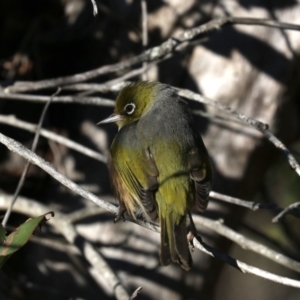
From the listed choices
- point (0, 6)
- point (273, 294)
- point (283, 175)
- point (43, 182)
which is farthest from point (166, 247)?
point (273, 294)

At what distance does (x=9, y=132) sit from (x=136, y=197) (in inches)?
73.9

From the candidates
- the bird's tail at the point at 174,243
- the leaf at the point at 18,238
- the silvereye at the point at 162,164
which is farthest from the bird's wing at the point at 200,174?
the leaf at the point at 18,238

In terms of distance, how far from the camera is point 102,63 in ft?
17.1

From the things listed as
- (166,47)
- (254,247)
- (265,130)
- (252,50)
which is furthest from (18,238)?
(252,50)

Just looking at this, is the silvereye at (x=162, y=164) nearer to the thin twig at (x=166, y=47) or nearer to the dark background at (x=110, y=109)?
the thin twig at (x=166, y=47)

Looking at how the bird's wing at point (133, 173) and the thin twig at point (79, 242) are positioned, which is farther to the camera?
the thin twig at point (79, 242)

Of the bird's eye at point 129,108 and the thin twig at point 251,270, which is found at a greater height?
the bird's eye at point 129,108

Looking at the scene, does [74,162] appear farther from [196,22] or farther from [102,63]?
[196,22]

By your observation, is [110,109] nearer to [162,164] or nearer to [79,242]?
[79,242]

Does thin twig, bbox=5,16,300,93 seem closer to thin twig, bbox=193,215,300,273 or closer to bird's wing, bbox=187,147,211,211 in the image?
bird's wing, bbox=187,147,211,211

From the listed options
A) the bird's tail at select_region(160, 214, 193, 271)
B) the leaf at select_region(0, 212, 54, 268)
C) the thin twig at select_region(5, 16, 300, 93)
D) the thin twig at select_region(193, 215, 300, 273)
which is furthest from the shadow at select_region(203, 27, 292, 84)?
the leaf at select_region(0, 212, 54, 268)

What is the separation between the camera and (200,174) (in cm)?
362

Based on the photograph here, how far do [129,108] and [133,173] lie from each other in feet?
1.93

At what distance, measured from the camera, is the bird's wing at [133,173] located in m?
3.56
